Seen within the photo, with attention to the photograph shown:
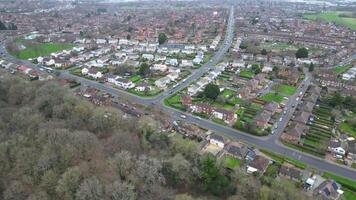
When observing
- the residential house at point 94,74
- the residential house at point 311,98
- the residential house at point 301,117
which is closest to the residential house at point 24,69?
the residential house at point 94,74

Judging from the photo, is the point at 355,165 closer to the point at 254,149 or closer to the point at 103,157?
the point at 254,149

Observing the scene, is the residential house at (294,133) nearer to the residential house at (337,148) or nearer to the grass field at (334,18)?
the residential house at (337,148)

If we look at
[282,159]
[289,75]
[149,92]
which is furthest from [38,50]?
[282,159]

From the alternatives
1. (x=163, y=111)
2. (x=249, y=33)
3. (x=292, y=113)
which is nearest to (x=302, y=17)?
(x=249, y=33)

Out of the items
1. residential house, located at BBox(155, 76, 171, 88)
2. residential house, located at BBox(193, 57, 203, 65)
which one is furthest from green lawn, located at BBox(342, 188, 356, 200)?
residential house, located at BBox(193, 57, 203, 65)

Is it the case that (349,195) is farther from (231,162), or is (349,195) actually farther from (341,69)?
(341,69)

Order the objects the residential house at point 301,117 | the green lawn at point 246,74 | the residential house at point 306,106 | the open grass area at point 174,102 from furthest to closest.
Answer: the green lawn at point 246,74 → the open grass area at point 174,102 → the residential house at point 306,106 → the residential house at point 301,117
